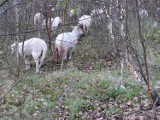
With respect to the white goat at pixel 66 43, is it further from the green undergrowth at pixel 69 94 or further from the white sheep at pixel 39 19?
the green undergrowth at pixel 69 94

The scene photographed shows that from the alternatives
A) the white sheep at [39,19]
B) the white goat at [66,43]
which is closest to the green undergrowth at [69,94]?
the white goat at [66,43]

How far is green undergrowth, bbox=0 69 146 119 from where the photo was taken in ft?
23.6

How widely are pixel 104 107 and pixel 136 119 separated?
1251mm

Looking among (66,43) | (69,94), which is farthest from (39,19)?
(69,94)

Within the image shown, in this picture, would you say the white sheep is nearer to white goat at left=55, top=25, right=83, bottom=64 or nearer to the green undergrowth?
white goat at left=55, top=25, right=83, bottom=64

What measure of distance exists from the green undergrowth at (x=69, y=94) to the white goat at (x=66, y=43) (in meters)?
2.20

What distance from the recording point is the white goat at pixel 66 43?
1232cm

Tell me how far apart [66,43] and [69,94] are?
601 cm

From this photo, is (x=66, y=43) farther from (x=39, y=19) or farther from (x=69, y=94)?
(x=69, y=94)

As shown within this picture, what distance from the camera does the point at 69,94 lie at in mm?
7832

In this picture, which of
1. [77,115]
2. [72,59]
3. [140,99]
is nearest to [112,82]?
[140,99]

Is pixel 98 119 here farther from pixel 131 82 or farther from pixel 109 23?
pixel 109 23

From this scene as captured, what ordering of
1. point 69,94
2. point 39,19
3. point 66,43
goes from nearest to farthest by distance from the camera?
point 69,94
point 66,43
point 39,19

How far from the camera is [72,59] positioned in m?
13.9
